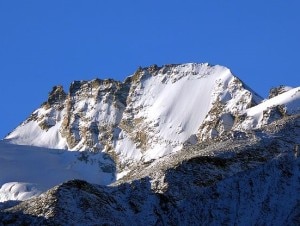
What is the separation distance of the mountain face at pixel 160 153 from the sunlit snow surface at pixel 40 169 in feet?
0.61

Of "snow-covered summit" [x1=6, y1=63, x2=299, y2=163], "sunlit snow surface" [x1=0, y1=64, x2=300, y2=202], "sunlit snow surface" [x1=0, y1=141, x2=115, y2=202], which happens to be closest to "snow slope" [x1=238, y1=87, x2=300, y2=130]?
"sunlit snow surface" [x1=0, y1=64, x2=300, y2=202]

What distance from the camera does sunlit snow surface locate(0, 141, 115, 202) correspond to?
150000 mm

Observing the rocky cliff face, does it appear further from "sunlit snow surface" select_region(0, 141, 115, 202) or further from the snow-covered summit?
the snow-covered summit

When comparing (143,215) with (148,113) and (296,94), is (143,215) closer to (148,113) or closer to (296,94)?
(296,94)

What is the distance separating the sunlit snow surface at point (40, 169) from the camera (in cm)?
15000

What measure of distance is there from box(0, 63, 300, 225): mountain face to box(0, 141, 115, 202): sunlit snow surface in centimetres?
19

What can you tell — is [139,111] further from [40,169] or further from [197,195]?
[197,195]

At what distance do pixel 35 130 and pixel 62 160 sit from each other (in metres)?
24.7

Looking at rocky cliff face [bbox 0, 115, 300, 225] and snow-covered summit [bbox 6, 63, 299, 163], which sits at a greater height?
snow-covered summit [bbox 6, 63, 299, 163]

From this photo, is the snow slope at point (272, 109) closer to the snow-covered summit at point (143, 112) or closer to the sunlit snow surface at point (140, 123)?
the sunlit snow surface at point (140, 123)

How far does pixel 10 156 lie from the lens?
16925 cm

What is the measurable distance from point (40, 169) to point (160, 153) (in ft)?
54.9

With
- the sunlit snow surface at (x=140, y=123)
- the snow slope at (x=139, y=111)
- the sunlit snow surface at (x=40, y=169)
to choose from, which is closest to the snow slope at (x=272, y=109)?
the sunlit snow surface at (x=140, y=123)

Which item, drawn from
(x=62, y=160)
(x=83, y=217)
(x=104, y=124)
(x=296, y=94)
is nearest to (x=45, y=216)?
(x=83, y=217)
